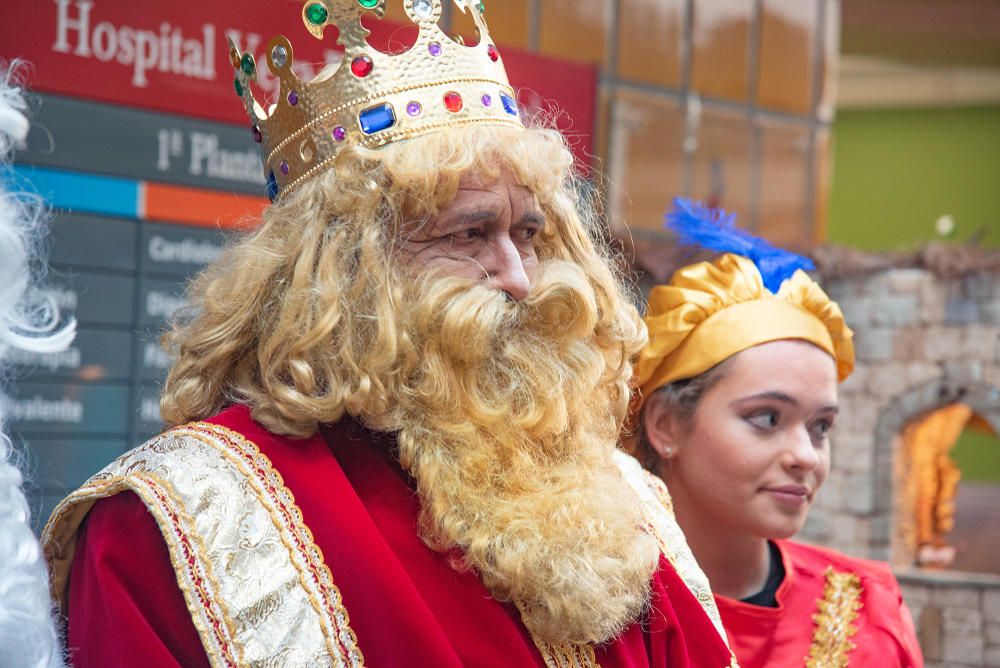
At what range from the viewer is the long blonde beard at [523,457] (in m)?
1.60

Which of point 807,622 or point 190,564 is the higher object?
point 190,564

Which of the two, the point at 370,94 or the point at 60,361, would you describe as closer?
the point at 370,94

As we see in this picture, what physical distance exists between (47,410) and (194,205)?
0.80 metres

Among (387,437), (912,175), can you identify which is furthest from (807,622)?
(912,175)

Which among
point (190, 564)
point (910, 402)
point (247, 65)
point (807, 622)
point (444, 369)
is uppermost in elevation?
point (247, 65)

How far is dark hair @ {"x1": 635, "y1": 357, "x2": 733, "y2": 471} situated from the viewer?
2.46 m

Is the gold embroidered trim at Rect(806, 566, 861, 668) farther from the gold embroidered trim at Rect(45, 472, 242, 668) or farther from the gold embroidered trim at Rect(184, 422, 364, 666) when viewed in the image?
the gold embroidered trim at Rect(45, 472, 242, 668)

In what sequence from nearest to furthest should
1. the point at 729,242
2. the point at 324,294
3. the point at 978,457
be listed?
the point at 324,294
the point at 729,242
the point at 978,457

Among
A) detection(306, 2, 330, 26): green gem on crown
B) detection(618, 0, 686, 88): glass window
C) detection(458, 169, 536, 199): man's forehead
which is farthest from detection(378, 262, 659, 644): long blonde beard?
detection(618, 0, 686, 88): glass window

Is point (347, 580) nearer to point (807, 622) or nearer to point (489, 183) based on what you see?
point (489, 183)

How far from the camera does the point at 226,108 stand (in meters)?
3.88

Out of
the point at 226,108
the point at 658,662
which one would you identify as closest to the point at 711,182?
the point at 226,108

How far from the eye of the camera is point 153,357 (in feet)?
12.5

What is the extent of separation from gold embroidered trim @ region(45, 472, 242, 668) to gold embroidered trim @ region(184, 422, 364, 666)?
100mm
